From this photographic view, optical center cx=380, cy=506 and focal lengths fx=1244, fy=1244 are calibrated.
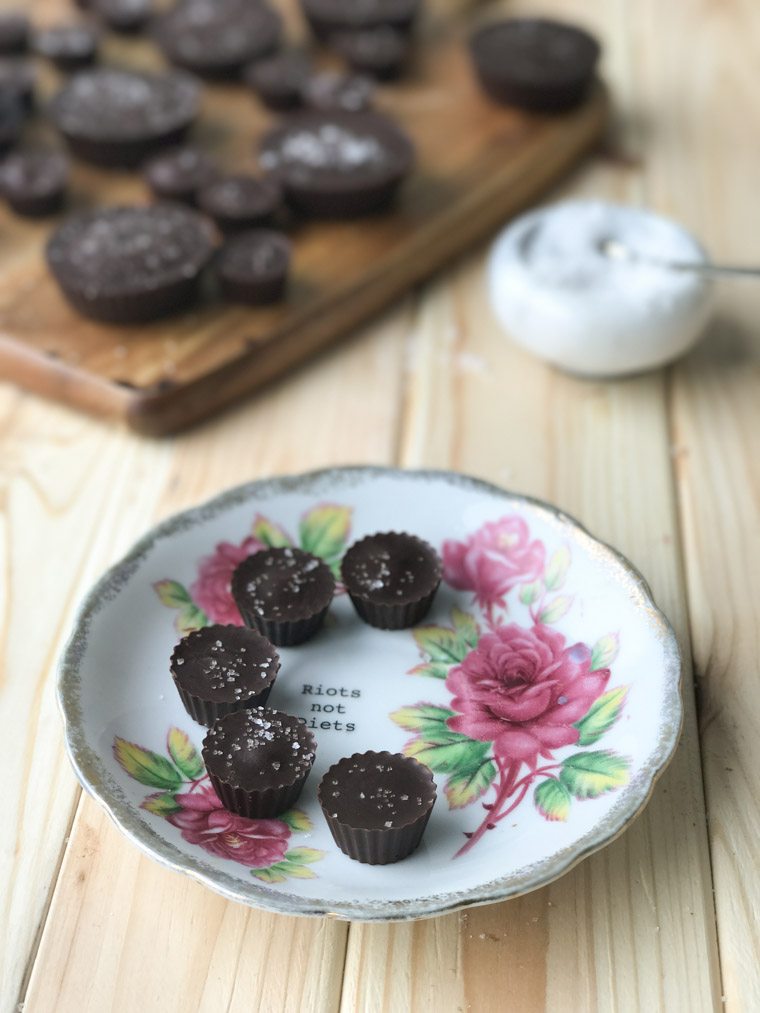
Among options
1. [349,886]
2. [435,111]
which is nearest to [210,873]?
[349,886]

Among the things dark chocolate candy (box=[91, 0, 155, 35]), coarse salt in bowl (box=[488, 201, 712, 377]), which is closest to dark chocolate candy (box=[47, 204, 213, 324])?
coarse salt in bowl (box=[488, 201, 712, 377])

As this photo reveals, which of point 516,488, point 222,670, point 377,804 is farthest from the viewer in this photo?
point 516,488

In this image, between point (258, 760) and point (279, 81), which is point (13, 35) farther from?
point (258, 760)

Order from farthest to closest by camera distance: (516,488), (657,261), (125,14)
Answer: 1. (125,14)
2. (657,261)
3. (516,488)

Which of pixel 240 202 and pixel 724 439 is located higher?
pixel 240 202

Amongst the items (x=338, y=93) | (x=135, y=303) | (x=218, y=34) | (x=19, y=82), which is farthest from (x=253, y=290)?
(x=218, y=34)

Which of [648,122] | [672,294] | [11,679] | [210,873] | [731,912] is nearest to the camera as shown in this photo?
[210,873]

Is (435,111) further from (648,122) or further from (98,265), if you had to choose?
(98,265)
